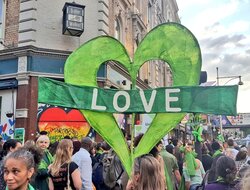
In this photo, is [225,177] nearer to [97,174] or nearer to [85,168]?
[85,168]

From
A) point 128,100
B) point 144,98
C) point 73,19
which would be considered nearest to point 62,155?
point 128,100

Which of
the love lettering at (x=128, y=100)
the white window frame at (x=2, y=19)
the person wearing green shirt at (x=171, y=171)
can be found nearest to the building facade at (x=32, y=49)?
the white window frame at (x=2, y=19)

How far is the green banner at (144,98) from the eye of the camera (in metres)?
4.53

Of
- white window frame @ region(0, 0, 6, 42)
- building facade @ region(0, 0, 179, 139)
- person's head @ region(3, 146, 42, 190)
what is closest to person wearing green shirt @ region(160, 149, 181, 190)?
person's head @ region(3, 146, 42, 190)

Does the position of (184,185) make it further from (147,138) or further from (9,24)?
(9,24)

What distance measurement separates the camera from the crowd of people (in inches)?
107

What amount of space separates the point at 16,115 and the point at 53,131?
1.52 metres

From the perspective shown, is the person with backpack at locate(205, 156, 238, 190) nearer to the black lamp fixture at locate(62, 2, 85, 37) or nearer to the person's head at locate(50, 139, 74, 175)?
the person's head at locate(50, 139, 74, 175)

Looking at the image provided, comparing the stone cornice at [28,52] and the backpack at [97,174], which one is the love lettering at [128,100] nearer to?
the backpack at [97,174]

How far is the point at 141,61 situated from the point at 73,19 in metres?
9.13

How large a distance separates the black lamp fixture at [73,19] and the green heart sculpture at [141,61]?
28.1 feet

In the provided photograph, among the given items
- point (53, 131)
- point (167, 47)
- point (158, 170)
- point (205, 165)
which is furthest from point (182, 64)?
point (53, 131)

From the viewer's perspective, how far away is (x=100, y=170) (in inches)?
251

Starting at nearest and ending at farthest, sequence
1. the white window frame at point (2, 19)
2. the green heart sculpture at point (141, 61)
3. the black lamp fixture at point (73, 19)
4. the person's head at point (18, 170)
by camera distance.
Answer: the person's head at point (18, 170) → the green heart sculpture at point (141, 61) → the black lamp fixture at point (73, 19) → the white window frame at point (2, 19)
